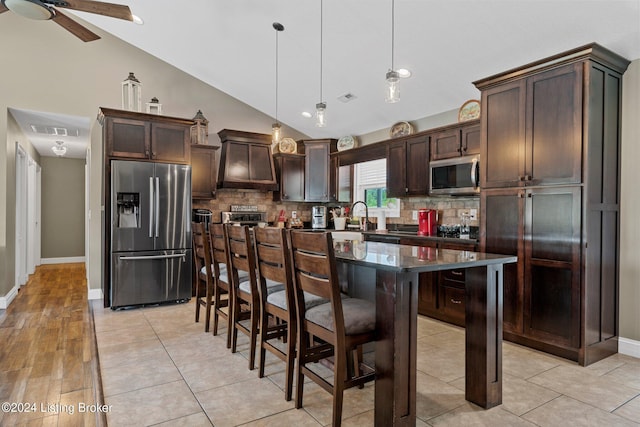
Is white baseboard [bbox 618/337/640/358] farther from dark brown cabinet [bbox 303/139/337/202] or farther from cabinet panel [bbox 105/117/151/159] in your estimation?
cabinet panel [bbox 105/117/151/159]

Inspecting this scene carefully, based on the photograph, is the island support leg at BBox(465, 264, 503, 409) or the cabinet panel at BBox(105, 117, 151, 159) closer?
the island support leg at BBox(465, 264, 503, 409)

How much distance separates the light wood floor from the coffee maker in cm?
Answer: 347

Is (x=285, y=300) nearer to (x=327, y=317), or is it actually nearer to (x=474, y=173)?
(x=327, y=317)

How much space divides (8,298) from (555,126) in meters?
6.13

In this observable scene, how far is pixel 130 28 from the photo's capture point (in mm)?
4875

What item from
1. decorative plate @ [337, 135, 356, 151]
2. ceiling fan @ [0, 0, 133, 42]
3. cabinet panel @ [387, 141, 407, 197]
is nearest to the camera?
ceiling fan @ [0, 0, 133, 42]

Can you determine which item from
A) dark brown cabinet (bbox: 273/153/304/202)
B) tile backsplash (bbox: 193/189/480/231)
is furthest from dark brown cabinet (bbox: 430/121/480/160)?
dark brown cabinet (bbox: 273/153/304/202)

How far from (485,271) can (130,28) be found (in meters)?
5.13

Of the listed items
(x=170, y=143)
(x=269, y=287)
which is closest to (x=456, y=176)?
(x=269, y=287)

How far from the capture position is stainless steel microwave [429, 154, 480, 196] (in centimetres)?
385

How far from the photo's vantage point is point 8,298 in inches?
181

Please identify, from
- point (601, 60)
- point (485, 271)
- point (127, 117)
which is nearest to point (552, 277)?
point (485, 271)

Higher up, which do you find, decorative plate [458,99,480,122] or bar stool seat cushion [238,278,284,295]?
decorative plate [458,99,480,122]

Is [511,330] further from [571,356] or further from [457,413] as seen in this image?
[457,413]
